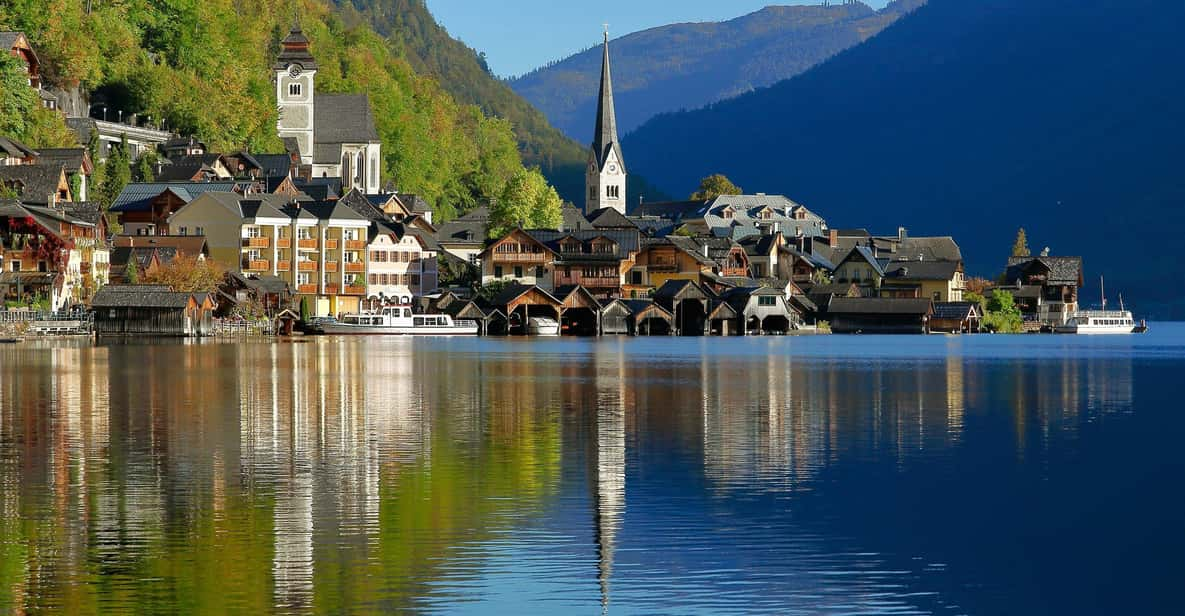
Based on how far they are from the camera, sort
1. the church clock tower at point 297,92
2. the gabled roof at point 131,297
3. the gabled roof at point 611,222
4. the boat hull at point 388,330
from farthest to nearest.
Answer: the church clock tower at point 297,92 < the gabled roof at point 611,222 < the boat hull at point 388,330 < the gabled roof at point 131,297

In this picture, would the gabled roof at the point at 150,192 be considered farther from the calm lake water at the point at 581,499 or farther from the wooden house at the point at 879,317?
the calm lake water at the point at 581,499

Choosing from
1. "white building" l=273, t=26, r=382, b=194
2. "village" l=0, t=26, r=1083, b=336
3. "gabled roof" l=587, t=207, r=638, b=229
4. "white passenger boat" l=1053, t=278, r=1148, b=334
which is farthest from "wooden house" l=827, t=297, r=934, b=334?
"white building" l=273, t=26, r=382, b=194

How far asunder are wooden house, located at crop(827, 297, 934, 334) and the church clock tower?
5438 cm

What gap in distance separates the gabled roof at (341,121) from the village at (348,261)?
193mm

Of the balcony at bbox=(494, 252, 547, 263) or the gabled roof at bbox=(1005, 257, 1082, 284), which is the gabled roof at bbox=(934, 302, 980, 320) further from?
the balcony at bbox=(494, 252, 547, 263)

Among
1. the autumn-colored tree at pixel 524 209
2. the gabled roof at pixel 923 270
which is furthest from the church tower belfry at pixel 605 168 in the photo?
the autumn-colored tree at pixel 524 209

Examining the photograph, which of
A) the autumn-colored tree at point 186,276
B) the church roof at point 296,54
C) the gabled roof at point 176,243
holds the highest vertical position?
the church roof at point 296,54

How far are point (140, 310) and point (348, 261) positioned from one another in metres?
27.0

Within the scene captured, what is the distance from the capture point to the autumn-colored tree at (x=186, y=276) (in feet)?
315

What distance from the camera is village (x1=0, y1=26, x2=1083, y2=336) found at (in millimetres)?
91062

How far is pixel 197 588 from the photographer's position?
17625 millimetres

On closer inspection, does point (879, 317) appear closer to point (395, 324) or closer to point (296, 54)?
point (395, 324)

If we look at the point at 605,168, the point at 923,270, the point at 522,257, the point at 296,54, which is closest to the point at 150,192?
the point at 522,257

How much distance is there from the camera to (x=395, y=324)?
110m
